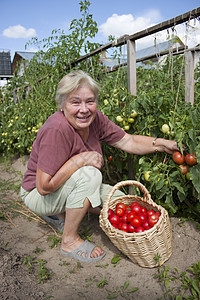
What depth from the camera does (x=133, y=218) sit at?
168cm

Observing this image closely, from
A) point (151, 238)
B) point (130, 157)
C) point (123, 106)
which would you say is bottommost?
point (151, 238)

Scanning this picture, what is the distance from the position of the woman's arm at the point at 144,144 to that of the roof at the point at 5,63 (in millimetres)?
17786

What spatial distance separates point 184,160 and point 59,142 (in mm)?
752

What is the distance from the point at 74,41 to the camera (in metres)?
3.36

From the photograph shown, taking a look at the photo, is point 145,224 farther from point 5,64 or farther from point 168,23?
point 5,64

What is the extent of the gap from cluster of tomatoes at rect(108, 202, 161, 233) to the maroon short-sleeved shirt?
18.0 inches

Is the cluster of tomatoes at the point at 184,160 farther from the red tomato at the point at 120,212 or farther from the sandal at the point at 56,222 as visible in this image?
the sandal at the point at 56,222

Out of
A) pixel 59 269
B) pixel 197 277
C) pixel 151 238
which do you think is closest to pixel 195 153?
pixel 151 238

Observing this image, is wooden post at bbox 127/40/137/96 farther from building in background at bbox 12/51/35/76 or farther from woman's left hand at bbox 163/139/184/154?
building in background at bbox 12/51/35/76

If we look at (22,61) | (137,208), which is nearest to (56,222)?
(137,208)

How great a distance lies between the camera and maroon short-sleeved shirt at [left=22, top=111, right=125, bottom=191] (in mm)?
1599

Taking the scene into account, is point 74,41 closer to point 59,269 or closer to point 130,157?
point 130,157

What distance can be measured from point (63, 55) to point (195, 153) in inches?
96.8

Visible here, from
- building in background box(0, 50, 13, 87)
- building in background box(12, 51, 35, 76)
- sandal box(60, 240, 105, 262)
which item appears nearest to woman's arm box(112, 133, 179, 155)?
sandal box(60, 240, 105, 262)
